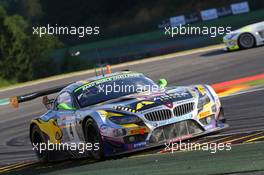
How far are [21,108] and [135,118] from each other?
12262 millimetres

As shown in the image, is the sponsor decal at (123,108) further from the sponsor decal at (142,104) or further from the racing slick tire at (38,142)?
the racing slick tire at (38,142)

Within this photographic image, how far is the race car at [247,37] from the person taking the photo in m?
24.3

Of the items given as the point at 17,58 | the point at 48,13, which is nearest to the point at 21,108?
the point at 17,58

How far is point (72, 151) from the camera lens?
1034cm

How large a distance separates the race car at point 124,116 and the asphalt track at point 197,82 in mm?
1169

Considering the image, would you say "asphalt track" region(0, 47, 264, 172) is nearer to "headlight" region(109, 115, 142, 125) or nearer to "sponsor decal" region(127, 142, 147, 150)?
"sponsor decal" region(127, 142, 147, 150)

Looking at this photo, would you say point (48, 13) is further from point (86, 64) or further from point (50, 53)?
point (86, 64)

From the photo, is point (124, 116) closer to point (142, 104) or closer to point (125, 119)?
point (125, 119)

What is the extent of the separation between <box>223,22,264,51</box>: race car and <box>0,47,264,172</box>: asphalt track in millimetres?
541

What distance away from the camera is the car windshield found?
10.2 m
